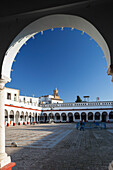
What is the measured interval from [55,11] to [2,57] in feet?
6.18

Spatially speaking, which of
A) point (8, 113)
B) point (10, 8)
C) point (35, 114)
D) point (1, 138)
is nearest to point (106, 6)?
point (10, 8)

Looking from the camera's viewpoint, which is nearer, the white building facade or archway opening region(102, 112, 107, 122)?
the white building facade

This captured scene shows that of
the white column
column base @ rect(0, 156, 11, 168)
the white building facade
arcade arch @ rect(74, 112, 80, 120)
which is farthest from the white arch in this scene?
arcade arch @ rect(74, 112, 80, 120)

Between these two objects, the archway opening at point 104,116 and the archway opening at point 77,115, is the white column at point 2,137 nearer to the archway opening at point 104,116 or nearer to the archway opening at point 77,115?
the archway opening at point 77,115

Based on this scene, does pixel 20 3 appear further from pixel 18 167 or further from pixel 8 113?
pixel 8 113

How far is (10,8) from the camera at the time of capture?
4.54 meters

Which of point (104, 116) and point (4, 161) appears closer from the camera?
point (4, 161)

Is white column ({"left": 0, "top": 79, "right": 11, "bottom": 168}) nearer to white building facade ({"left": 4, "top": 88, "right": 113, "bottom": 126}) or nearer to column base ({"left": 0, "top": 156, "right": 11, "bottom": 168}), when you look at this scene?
column base ({"left": 0, "top": 156, "right": 11, "bottom": 168})

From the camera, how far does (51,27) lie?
17.1 feet

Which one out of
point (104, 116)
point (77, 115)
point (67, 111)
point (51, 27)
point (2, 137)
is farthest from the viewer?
point (77, 115)

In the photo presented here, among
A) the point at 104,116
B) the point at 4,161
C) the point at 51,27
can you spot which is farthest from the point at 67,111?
the point at 4,161

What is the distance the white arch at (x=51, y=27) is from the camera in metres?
4.40

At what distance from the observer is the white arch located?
440cm

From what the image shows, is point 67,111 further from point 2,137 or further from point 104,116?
point 2,137
